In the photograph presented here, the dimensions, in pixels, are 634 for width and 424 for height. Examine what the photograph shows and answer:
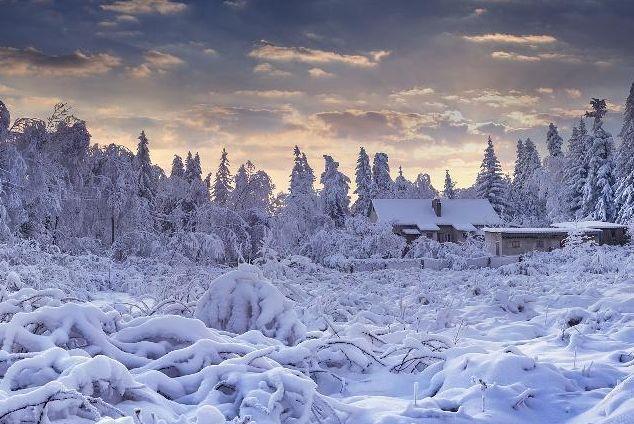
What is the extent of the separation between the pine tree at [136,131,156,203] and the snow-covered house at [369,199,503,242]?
65.3 ft

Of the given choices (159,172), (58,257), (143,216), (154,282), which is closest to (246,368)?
(154,282)

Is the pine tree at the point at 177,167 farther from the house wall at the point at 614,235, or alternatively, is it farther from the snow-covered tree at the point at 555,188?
the house wall at the point at 614,235

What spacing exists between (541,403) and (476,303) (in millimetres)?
8694

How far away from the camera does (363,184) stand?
66.2 meters

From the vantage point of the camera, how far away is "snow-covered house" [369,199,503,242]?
4959 centimetres

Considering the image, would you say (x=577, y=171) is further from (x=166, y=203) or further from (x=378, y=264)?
(x=166, y=203)

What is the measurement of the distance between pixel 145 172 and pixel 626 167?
3455 centimetres

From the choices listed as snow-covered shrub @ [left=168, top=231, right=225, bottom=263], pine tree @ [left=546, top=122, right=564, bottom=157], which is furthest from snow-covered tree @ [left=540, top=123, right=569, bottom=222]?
snow-covered shrub @ [left=168, top=231, right=225, bottom=263]

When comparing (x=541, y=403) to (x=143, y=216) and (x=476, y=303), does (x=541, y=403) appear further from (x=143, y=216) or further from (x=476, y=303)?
(x=143, y=216)

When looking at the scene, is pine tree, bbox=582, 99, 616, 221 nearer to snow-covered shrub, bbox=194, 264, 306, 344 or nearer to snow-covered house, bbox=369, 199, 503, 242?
snow-covered house, bbox=369, 199, 503, 242

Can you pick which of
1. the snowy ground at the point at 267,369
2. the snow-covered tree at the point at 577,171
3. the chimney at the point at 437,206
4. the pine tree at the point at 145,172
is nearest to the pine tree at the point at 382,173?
the chimney at the point at 437,206

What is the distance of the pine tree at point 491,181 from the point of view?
208ft

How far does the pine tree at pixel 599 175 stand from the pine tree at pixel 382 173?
25.8m

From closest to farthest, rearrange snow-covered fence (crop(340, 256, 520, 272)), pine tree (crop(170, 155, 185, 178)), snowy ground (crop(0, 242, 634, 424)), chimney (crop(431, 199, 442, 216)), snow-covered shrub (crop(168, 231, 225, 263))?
1. snowy ground (crop(0, 242, 634, 424))
2. snow-covered shrub (crop(168, 231, 225, 263))
3. snow-covered fence (crop(340, 256, 520, 272))
4. chimney (crop(431, 199, 442, 216))
5. pine tree (crop(170, 155, 185, 178))
